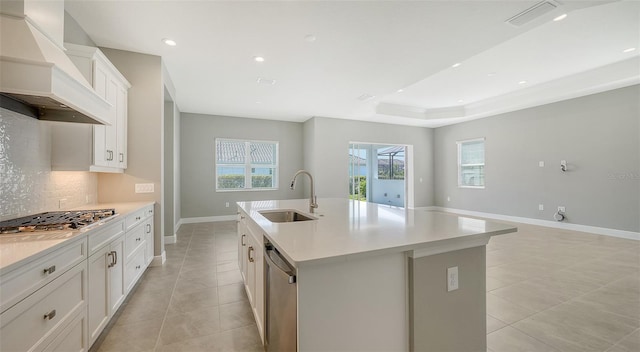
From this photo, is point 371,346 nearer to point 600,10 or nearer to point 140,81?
point 140,81

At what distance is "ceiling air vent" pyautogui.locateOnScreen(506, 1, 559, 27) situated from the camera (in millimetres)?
2307

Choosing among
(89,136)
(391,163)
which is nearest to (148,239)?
(89,136)

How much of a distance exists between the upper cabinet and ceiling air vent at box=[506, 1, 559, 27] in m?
4.02

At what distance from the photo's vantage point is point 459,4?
233cm

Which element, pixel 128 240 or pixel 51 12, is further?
pixel 128 240

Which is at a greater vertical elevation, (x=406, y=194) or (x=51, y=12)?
(x=51, y=12)

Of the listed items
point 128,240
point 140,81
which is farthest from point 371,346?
point 140,81

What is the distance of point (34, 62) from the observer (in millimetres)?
1354

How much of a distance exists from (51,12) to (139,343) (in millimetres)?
2380

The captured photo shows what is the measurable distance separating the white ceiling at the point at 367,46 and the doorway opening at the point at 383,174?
2.53m

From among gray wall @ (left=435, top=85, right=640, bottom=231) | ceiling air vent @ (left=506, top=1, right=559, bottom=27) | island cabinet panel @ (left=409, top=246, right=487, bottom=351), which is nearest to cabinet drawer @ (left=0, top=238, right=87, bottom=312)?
island cabinet panel @ (left=409, top=246, right=487, bottom=351)

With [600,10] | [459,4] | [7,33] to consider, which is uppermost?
[600,10]

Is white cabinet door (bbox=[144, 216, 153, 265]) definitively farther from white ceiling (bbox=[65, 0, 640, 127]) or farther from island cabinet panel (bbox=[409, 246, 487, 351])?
island cabinet panel (bbox=[409, 246, 487, 351])

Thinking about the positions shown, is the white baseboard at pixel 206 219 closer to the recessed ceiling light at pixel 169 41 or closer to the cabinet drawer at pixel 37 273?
the recessed ceiling light at pixel 169 41
